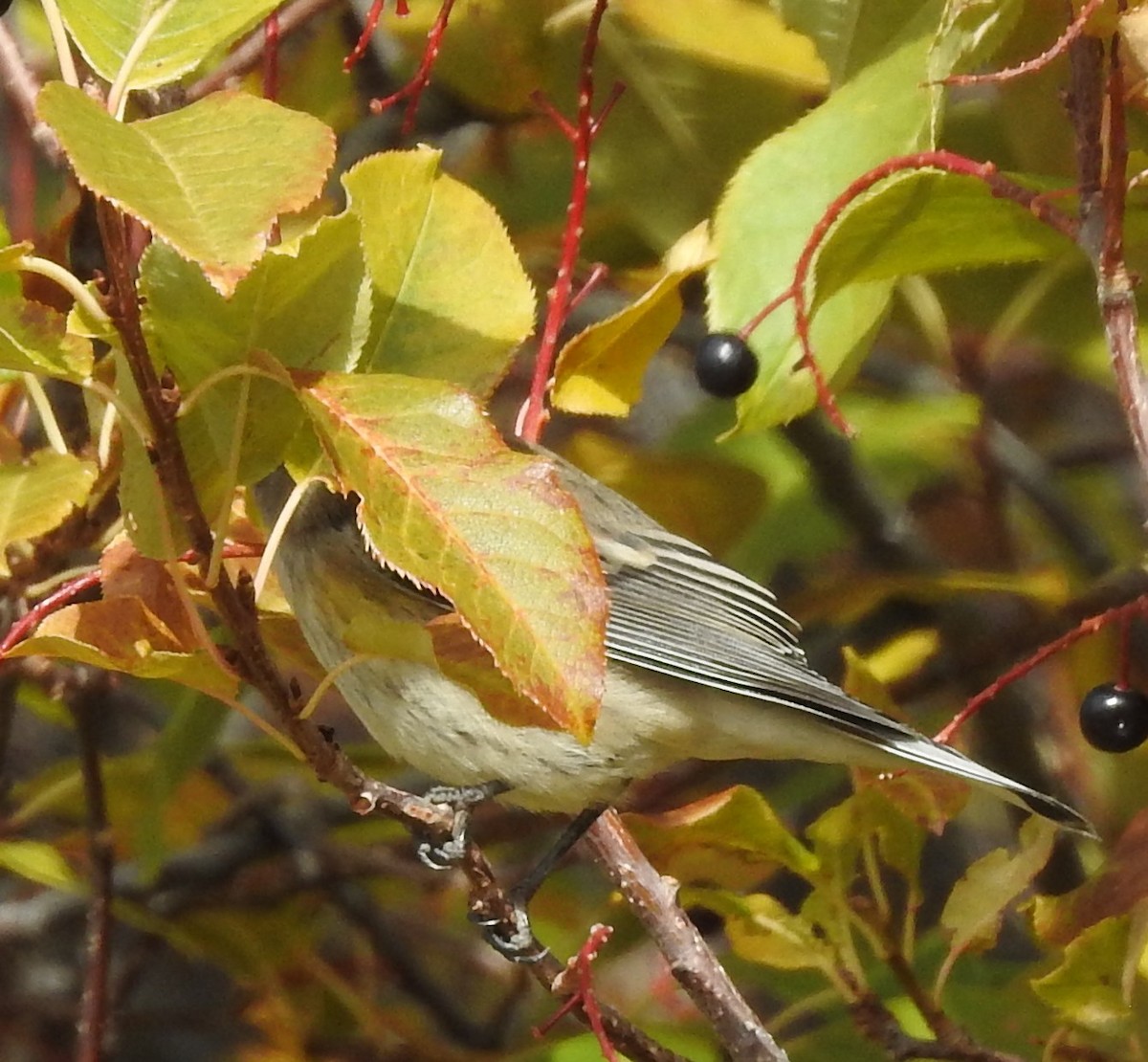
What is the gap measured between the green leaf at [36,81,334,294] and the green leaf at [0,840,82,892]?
0.88 metres

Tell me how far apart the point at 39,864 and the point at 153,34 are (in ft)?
2.91

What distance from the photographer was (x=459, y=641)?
85 centimetres

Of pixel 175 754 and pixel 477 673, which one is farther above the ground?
pixel 477 673

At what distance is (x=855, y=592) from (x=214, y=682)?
910 millimetres

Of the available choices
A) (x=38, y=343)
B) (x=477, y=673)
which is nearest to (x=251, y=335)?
(x=38, y=343)

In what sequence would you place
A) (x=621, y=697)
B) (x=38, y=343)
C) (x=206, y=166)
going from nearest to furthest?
1. (x=206, y=166)
2. (x=38, y=343)
3. (x=621, y=697)

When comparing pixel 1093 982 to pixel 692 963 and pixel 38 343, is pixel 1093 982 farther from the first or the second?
pixel 38 343

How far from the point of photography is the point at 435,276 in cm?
96

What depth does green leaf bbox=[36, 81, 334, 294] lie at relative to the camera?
62cm

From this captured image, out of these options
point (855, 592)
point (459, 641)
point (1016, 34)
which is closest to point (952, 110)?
point (1016, 34)

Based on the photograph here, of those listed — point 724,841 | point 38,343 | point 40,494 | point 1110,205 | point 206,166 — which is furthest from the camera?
point 724,841

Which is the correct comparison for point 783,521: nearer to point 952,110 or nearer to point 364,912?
point 952,110

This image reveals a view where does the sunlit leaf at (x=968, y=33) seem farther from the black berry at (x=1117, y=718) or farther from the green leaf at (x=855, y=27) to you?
the black berry at (x=1117, y=718)

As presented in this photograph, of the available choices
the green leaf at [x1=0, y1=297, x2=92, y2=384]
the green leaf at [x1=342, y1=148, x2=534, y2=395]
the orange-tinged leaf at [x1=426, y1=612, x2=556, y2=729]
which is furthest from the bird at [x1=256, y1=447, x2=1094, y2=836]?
the green leaf at [x1=0, y1=297, x2=92, y2=384]
